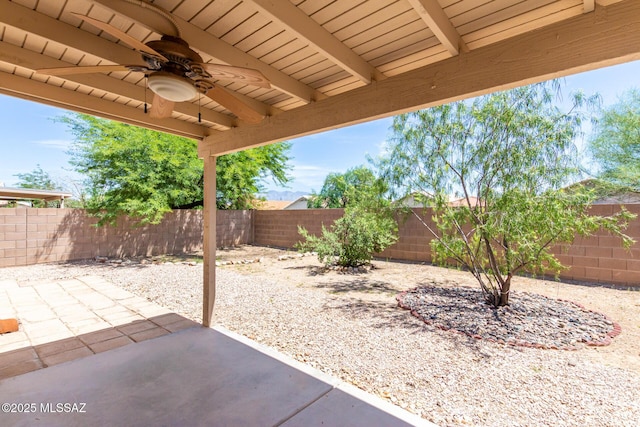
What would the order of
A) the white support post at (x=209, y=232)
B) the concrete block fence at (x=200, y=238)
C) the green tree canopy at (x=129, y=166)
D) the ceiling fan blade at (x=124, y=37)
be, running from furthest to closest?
the green tree canopy at (x=129, y=166) → the concrete block fence at (x=200, y=238) → the white support post at (x=209, y=232) → the ceiling fan blade at (x=124, y=37)

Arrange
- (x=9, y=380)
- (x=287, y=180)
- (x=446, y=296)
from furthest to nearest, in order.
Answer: (x=287, y=180) → (x=446, y=296) → (x=9, y=380)

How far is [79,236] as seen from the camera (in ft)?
25.2

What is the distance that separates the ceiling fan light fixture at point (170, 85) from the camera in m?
1.54

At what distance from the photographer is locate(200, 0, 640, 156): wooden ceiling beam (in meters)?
1.32

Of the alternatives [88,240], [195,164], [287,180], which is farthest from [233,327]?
[287,180]

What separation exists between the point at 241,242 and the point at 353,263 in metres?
5.48

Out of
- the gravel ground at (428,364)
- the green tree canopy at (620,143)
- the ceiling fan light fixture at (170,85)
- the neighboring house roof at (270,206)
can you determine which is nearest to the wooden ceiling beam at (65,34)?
the ceiling fan light fixture at (170,85)

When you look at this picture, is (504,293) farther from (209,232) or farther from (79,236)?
(79,236)

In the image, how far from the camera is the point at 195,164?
7.77 meters

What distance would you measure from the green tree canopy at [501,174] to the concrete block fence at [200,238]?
0.80m

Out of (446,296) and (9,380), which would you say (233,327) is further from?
(446,296)

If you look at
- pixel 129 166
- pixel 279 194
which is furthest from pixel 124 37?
pixel 279 194

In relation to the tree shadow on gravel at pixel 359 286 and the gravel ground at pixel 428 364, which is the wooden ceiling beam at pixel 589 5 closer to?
the gravel ground at pixel 428 364

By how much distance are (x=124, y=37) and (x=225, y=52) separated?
0.71 m
